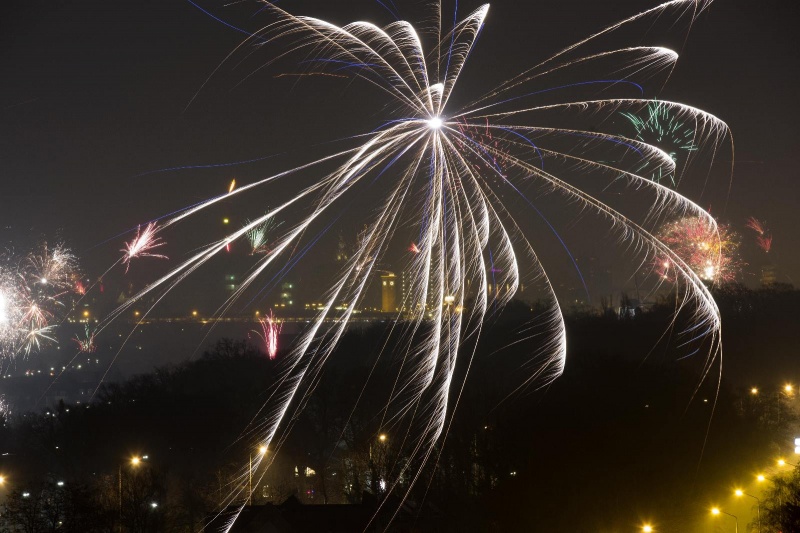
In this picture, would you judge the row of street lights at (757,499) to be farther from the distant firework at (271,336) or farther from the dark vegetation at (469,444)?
the distant firework at (271,336)

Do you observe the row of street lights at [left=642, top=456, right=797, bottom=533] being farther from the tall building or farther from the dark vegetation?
the tall building

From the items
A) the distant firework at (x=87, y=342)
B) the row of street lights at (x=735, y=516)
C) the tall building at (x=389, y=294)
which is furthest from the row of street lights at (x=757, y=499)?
the tall building at (x=389, y=294)

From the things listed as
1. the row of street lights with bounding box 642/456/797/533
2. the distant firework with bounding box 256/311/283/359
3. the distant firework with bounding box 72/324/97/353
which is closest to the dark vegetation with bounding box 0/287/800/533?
the row of street lights with bounding box 642/456/797/533

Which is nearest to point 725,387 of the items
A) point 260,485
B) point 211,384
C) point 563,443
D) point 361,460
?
point 563,443

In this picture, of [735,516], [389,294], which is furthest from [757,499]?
[389,294]

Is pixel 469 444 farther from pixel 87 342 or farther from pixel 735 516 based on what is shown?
pixel 87 342
